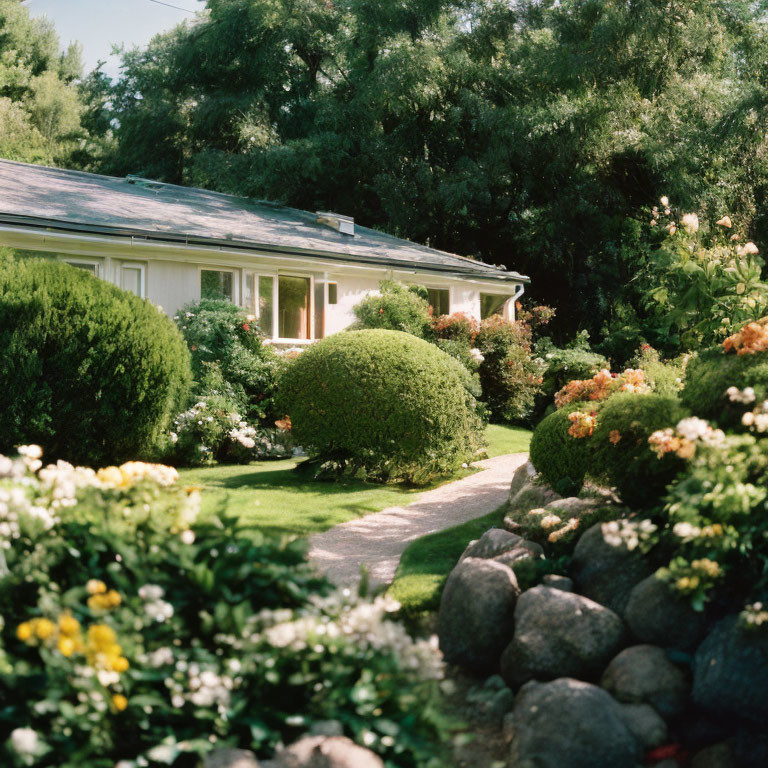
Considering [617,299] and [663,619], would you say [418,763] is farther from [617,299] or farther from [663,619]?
[617,299]

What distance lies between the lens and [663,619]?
448 cm

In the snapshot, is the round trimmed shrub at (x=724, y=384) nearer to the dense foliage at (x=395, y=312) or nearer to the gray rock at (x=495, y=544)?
the gray rock at (x=495, y=544)

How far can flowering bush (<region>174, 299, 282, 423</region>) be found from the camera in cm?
1344

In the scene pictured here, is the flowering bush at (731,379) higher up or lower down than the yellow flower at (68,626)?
higher up

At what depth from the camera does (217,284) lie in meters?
15.2

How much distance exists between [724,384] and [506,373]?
470 inches

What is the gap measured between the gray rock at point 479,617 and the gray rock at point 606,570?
46 centimetres

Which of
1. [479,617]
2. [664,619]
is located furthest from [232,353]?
[664,619]

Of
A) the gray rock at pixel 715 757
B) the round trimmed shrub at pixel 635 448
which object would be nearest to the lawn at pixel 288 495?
the round trimmed shrub at pixel 635 448

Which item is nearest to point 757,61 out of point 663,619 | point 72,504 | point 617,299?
point 617,299

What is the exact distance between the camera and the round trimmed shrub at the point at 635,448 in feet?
17.1

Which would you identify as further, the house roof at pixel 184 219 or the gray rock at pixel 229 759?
the house roof at pixel 184 219

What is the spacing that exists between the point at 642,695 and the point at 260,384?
1027cm

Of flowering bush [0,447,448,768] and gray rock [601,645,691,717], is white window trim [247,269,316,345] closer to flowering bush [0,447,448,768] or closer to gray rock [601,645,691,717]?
gray rock [601,645,691,717]
